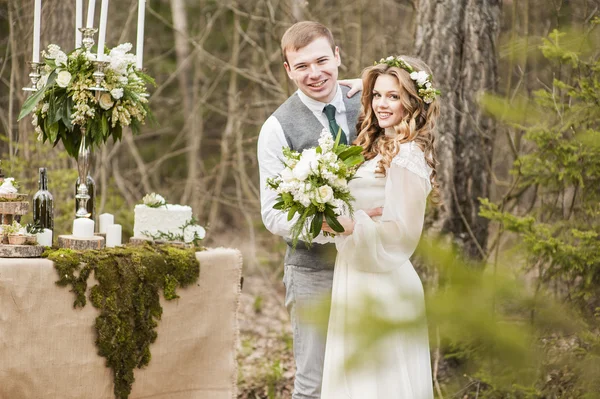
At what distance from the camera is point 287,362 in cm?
579

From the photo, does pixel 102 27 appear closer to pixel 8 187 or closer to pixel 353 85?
pixel 8 187

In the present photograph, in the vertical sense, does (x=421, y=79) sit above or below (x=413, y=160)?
above

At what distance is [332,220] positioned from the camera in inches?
106

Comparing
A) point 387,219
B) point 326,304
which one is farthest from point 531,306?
point 387,219

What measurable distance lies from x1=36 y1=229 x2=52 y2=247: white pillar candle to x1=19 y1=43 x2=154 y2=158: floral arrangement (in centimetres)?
40

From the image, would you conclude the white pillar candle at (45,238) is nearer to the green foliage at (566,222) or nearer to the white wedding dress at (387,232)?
the white wedding dress at (387,232)

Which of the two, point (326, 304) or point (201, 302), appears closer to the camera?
point (326, 304)

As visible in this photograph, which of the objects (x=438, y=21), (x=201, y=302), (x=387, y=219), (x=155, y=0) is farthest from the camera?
(x=155, y=0)

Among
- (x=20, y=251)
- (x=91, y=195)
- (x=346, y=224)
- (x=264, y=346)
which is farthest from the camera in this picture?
(x=264, y=346)

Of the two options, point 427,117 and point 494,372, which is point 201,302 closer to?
point 427,117

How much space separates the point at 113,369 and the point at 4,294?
60 cm

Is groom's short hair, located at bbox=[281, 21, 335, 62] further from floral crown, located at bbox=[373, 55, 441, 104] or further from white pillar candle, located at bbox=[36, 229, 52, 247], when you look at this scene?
white pillar candle, located at bbox=[36, 229, 52, 247]

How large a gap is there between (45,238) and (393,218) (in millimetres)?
1563

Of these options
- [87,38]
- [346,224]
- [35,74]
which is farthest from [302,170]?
[35,74]
